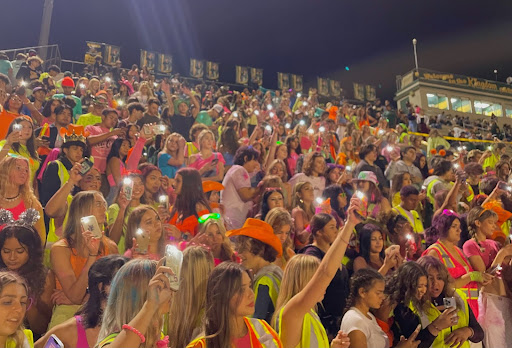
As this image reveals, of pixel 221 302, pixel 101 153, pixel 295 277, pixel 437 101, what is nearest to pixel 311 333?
pixel 295 277

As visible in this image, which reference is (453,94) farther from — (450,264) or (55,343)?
(55,343)

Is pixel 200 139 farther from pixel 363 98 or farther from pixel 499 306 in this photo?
pixel 363 98

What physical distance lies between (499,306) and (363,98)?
3753cm

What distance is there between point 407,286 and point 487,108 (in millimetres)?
46983

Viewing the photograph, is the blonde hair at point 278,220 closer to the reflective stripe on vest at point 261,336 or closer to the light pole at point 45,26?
the reflective stripe on vest at point 261,336

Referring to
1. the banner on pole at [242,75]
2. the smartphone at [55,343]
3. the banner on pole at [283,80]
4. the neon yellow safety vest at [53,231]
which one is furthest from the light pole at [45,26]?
the banner on pole at [283,80]

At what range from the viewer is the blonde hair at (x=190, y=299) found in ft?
10.1

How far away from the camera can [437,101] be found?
42.4 m

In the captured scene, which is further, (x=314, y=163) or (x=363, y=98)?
(x=363, y=98)

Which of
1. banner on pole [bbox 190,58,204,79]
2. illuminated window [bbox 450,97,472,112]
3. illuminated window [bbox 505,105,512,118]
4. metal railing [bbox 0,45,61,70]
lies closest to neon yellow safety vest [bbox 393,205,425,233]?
metal railing [bbox 0,45,61,70]

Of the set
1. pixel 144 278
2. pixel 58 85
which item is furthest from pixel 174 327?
pixel 58 85

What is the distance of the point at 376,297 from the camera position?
3.72m

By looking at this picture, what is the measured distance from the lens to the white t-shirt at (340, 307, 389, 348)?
3506mm

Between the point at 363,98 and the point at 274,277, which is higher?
the point at 363,98
